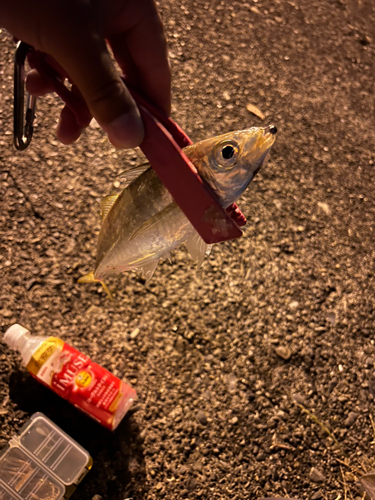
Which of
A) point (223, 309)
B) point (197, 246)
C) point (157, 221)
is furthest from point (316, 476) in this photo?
point (157, 221)

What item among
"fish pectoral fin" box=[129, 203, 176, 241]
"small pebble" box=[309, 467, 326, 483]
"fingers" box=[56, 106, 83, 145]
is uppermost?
"fingers" box=[56, 106, 83, 145]

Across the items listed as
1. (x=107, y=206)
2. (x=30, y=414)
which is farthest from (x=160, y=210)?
(x=30, y=414)

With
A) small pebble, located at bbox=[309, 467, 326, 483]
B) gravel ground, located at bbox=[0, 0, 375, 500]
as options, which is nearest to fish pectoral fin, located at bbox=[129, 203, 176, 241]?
gravel ground, located at bbox=[0, 0, 375, 500]

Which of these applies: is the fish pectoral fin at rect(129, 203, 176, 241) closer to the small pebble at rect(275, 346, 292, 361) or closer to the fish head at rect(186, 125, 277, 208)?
the fish head at rect(186, 125, 277, 208)

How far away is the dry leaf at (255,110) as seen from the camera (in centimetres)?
262

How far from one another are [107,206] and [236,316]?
1.03 meters

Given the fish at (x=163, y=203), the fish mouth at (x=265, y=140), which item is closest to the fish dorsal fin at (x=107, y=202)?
the fish at (x=163, y=203)

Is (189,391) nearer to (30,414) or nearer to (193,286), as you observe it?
(193,286)

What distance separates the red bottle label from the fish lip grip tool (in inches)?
35.2

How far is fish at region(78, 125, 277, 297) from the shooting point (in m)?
1.01

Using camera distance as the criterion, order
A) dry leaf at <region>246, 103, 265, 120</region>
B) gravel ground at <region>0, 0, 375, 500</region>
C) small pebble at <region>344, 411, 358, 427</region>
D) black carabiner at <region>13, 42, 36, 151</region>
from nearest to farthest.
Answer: black carabiner at <region>13, 42, 36, 151</region> < gravel ground at <region>0, 0, 375, 500</region> < small pebble at <region>344, 411, 358, 427</region> < dry leaf at <region>246, 103, 265, 120</region>

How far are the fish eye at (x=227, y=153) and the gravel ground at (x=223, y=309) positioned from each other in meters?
1.13

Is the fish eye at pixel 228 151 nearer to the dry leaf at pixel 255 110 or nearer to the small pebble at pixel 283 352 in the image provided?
the small pebble at pixel 283 352

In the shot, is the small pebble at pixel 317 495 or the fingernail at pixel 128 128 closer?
the fingernail at pixel 128 128
